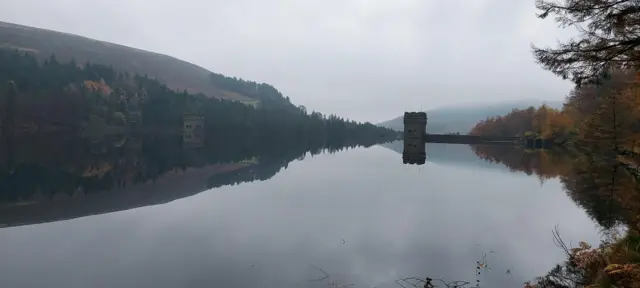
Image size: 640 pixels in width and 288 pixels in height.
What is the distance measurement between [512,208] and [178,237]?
17947 millimetres

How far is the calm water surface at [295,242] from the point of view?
12.9 m

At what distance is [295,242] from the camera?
16.7 metres

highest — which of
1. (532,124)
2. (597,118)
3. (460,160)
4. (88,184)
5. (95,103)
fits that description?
(95,103)

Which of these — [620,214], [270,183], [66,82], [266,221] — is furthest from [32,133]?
[620,214]

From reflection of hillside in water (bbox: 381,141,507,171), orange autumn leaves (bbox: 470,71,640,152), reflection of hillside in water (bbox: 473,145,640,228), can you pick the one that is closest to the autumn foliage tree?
orange autumn leaves (bbox: 470,71,640,152)

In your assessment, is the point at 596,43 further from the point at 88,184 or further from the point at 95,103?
the point at 95,103

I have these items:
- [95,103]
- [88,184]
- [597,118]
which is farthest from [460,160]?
[95,103]

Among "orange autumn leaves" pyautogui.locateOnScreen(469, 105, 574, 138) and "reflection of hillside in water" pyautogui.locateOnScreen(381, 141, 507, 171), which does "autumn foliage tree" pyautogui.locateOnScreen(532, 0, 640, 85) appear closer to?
"reflection of hillside in water" pyautogui.locateOnScreen(381, 141, 507, 171)

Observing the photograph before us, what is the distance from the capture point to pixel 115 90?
13300 centimetres

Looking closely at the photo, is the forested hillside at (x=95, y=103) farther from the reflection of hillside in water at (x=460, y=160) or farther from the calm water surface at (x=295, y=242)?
the calm water surface at (x=295, y=242)

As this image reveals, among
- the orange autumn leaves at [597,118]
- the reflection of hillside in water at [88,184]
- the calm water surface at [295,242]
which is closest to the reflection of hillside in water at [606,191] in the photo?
the calm water surface at [295,242]

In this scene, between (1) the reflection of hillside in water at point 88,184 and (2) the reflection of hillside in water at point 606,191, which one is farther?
(1) the reflection of hillside in water at point 88,184

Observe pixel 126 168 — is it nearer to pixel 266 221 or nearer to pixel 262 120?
pixel 266 221

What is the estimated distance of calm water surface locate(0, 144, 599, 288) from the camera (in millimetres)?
12859
